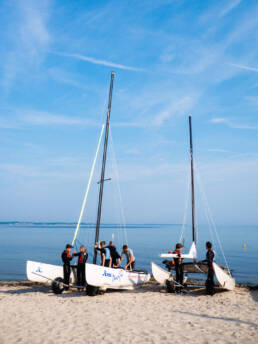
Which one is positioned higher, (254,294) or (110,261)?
(110,261)

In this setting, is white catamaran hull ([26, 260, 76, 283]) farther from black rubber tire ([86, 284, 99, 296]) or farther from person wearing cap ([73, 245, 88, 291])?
black rubber tire ([86, 284, 99, 296])

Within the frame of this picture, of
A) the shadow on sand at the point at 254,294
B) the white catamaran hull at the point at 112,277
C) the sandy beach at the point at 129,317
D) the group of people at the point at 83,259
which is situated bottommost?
the shadow on sand at the point at 254,294

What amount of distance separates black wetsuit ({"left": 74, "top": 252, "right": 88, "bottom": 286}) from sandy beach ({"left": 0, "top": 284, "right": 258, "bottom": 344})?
69 cm

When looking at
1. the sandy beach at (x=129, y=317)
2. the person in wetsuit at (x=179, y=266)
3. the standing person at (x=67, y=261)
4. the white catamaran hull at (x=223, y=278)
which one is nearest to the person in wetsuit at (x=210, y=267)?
the white catamaran hull at (x=223, y=278)

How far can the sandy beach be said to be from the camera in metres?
7.51

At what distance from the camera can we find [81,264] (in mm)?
13391

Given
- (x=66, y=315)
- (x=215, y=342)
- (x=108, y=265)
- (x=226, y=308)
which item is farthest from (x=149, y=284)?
(x=215, y=342)

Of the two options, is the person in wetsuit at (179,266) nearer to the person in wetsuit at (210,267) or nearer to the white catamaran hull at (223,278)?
the person in wetsuit at (210,267)

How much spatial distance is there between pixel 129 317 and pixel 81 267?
458 centimetres

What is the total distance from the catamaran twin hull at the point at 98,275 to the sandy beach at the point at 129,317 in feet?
1.48

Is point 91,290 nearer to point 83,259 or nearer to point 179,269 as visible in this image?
point 83,259

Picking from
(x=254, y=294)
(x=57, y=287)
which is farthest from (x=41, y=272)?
(x=254, y=294)

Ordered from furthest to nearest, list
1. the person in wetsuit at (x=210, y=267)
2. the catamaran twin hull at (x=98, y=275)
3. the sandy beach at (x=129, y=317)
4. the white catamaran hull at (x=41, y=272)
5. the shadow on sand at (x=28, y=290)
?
1. the shadow on sand at (x=28, y=290)
2. the white catamaran hull at (x=41, y=272)
3. the person in wetsuit at (x=210, y=267)
4. the catamaran twin hull at (x=98, y=275)
5. the sandy beach at (x=129, y=317)

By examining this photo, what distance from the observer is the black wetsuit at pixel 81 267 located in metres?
13.3
